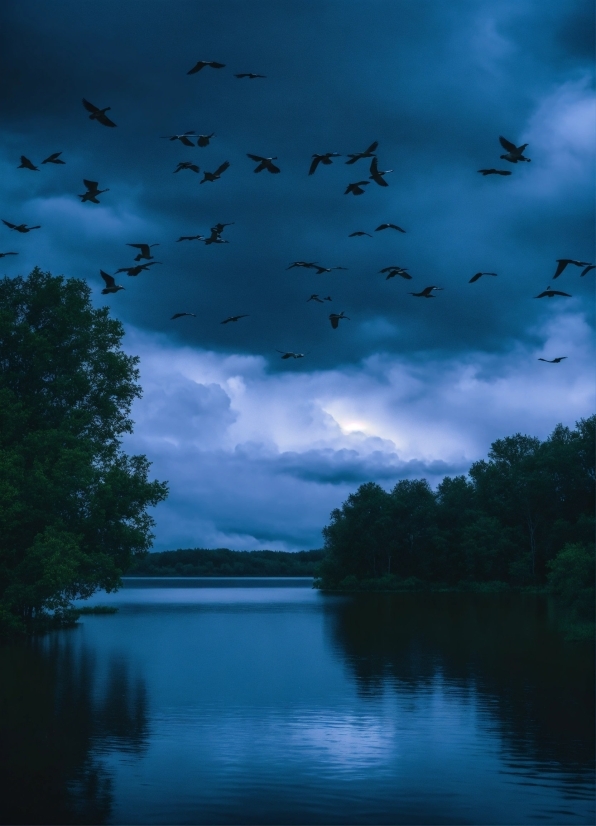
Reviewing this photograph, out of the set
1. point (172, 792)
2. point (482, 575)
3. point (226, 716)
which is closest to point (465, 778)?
point (172, 792)

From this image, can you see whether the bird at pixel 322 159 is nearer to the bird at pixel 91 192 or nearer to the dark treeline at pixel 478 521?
the bird at pixel 91 192

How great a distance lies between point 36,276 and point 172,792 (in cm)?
4563

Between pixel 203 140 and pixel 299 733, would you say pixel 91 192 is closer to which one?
pixel 203 140

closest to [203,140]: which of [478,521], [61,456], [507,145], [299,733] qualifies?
[507,145]

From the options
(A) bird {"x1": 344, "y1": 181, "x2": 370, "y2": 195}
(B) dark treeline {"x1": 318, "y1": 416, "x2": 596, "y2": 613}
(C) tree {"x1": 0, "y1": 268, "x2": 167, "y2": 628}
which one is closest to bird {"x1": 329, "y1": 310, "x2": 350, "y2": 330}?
(A) bird {"x1": 344, "y1": 181, "x2": 370, "y2": 195}

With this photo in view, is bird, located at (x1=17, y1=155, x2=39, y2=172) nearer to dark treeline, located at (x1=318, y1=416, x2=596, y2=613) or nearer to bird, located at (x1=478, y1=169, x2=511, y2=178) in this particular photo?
bird, located at (x1=478, y1=169, x2=511, y2=178)

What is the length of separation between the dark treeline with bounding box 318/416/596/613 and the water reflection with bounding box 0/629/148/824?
85293 mm

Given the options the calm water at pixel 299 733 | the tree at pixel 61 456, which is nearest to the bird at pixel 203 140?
the calm water at pixel 299 733

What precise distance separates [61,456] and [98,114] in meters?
31.7

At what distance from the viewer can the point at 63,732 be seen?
77.8 ft

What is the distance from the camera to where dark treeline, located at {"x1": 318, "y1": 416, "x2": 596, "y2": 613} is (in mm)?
116938

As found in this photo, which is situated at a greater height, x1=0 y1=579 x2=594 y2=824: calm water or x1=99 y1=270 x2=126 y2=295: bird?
x1=99 y1=270 x2=126 y2=295: bird

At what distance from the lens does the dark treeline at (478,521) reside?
4604 inches

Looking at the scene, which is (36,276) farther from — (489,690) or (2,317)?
(489,690)
